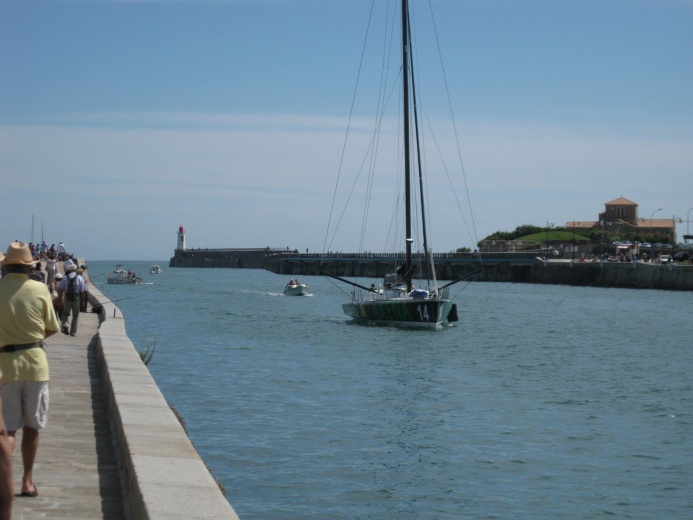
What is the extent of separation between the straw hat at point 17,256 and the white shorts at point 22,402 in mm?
925

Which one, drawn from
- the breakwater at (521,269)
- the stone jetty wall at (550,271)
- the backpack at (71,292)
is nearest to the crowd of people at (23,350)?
the backpack at (71,292)

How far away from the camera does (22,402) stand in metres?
7.34

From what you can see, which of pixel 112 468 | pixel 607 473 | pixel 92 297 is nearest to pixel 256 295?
pixel 92 297

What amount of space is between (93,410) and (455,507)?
5.19 meters

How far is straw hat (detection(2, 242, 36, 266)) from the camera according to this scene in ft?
24.1

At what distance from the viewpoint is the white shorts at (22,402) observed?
7.30 metres

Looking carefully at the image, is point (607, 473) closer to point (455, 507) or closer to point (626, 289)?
point (455, 507)

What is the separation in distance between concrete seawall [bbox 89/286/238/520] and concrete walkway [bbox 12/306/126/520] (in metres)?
0.15

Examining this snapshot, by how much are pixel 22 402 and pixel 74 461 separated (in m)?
1.66

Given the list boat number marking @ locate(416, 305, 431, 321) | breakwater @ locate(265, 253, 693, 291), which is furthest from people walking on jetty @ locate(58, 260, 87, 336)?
breakwater @ locate(265, 253, 693, 291)

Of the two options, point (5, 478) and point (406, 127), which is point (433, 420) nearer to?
point (5, 478)

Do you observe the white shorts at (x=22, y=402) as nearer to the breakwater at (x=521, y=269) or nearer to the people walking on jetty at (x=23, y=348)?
the people walking on jetty at (x=23, y=348)

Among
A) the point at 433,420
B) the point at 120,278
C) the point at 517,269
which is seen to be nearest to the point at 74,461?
the point at 433,420

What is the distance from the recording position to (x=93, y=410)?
1143cm
